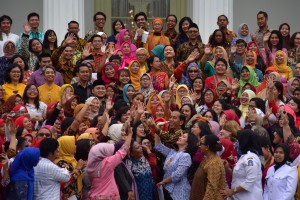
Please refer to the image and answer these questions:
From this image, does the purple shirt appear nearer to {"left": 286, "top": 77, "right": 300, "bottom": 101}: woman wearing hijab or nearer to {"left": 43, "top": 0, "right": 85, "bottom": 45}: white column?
{"left": 286, "top": 77, "right": 300, "bottom": 101}: woman wearing hijab

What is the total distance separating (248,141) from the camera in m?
17.9

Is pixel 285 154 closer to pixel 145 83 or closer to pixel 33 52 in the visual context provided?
pixel 145 83

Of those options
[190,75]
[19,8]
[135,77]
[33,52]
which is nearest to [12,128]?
[135,77]

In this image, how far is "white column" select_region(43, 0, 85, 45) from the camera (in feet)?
86.1

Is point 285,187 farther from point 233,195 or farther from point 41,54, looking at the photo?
point 41,54

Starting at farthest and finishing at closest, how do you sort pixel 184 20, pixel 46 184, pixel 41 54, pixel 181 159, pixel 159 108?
pixel 184 20, pixel 41 54, pixel 159 108, pixel 181 159, pixel 46 184

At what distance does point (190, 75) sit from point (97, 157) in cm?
512

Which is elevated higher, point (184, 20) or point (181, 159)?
point (184, 20)

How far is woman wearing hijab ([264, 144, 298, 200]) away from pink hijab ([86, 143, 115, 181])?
2.17 m

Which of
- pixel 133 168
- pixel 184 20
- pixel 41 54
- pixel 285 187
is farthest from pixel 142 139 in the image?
pixel 184 20

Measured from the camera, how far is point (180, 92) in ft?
70.6

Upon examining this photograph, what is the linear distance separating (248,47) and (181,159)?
575cm

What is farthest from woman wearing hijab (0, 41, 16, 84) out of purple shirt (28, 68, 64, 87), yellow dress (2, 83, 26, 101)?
yellow dress (2, 83, 26, 101)

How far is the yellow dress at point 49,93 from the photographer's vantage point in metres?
21.3
